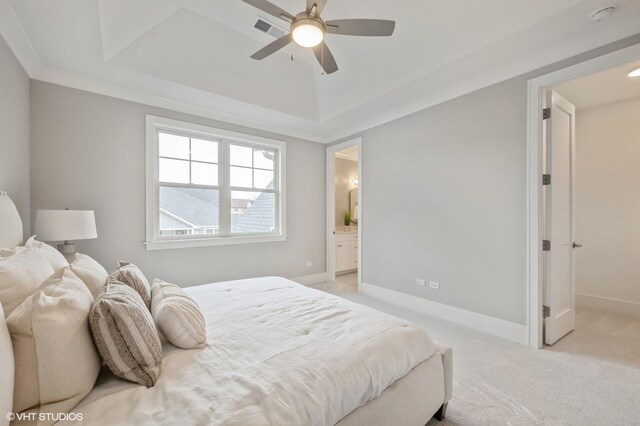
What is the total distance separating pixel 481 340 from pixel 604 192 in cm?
273

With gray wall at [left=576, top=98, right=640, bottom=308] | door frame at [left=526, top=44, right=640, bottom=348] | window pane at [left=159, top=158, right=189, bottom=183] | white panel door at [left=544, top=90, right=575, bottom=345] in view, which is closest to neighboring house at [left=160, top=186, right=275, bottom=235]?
window pane at [left=159, top=158, right=189, bottom=183]

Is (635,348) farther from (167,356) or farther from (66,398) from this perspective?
(66,398)

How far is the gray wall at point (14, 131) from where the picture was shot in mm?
2033

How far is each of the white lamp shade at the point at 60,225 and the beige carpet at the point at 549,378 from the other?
10.1 ft

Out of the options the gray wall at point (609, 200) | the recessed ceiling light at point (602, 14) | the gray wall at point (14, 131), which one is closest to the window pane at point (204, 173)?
the gray wall at point (14, 131)

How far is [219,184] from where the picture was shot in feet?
12.7

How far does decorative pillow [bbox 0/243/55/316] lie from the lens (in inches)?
38.9

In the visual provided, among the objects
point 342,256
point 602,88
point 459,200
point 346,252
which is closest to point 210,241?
point 342,256

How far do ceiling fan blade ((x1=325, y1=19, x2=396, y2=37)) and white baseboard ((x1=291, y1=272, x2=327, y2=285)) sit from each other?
360cm

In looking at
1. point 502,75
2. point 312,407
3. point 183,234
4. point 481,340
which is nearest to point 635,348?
point 481,340

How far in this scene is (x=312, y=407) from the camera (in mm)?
989

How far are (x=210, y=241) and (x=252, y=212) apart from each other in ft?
2.63

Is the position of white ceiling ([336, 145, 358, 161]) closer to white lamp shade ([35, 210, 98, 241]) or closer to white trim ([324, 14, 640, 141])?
white trim ([324, 14, 640, 141])

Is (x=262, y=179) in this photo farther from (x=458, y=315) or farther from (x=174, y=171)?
(x=458, y=315)
